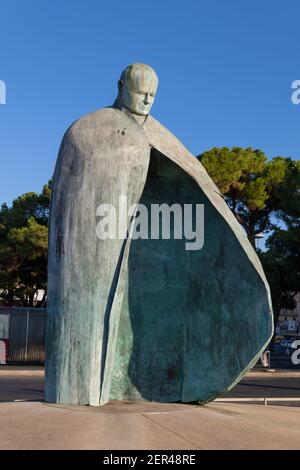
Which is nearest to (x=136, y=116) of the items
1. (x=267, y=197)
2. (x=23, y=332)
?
(x=23, y=332)

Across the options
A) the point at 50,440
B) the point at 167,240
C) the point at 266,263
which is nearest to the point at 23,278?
the point at 266,263

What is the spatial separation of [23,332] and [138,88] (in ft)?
56.1

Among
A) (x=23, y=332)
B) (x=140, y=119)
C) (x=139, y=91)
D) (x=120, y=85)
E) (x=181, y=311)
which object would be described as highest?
(x=120, y=85)

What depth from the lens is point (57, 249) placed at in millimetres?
6824

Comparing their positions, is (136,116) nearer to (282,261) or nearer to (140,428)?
(140,428)

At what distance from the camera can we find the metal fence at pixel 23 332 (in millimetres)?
22688

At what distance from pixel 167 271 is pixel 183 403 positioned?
1715 mm

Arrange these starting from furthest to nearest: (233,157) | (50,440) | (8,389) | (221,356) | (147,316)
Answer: (233,157) → (8,389) → (147,316) → (221,356) → (50,440)

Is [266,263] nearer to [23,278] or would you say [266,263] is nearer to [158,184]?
[23,278]

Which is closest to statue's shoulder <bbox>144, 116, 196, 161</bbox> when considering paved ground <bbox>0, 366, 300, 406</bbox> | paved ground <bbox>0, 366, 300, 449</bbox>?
paved ground <bbox>0, 366, 300, 449</bbox>

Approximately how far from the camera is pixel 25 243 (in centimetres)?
3225

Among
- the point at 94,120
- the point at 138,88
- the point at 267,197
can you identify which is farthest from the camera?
the point at 267,197

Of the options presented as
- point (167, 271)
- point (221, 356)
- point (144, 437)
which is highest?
point (167, 271)

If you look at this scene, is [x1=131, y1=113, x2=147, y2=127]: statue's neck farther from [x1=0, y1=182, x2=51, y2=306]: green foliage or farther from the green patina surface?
[x1=0, y1=182, x2=51, y2=306]: green foliage
